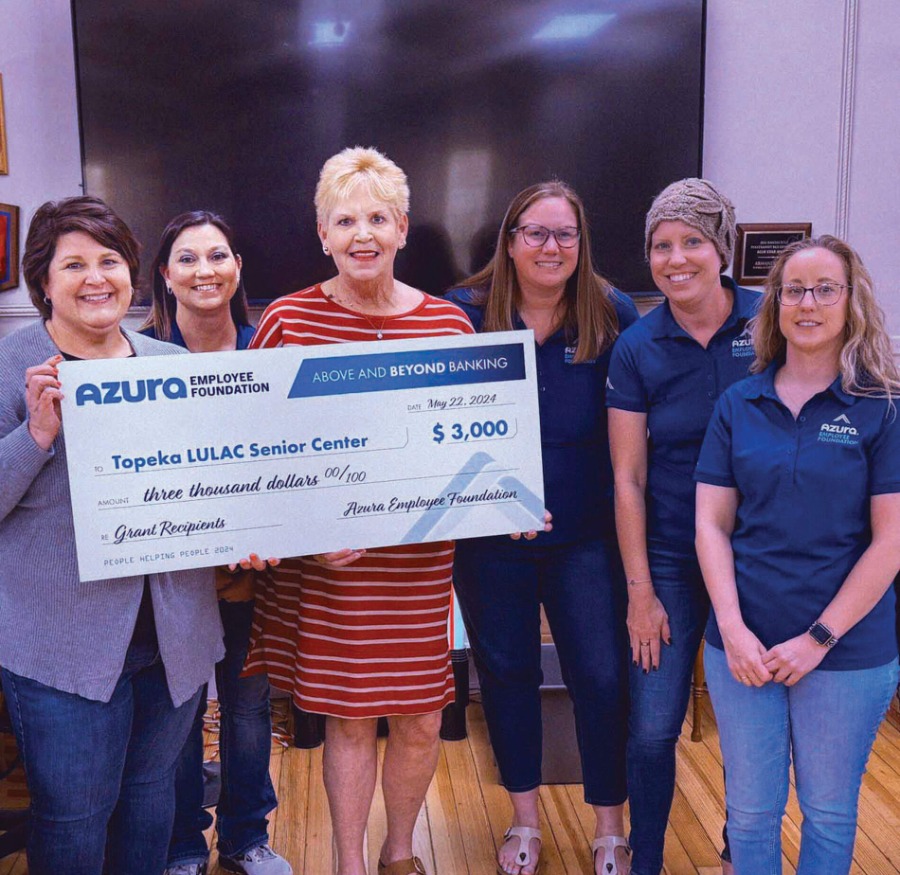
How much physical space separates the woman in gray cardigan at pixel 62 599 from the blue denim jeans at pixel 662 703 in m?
0.90

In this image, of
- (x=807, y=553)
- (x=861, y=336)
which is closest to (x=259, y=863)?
(x=807, y=553)

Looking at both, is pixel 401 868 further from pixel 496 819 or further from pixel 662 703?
pixel 662 703

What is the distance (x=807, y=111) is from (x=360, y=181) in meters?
2.17

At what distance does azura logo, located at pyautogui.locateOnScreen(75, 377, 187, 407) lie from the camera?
138cm

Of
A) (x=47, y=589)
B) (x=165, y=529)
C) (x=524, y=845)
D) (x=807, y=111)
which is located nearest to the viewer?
(x=47, y=589)

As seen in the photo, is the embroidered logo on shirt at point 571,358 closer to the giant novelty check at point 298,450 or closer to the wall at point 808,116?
the giant novelty check at point 298,450

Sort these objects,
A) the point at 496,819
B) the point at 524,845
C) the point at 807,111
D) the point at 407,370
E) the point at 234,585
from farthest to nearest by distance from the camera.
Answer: the point at 807,111, the point at 496,819, the point at 524,845, the point at 234,585, the point at 407,370

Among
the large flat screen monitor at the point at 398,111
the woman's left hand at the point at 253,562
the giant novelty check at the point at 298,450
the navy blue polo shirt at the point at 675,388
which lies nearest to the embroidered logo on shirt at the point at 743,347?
the navy blue polo shirt at the point at 675,388

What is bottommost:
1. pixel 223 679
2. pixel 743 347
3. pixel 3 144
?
pixel 223 679

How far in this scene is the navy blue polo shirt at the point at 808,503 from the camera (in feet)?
4.64

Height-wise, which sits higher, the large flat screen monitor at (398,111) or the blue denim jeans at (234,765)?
the large flat screen monitor at (398,111)

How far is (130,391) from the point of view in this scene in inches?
56.3

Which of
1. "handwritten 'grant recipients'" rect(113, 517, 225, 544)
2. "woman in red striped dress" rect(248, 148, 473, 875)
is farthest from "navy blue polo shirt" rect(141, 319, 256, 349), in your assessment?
"handwritten 'grant recipients'" rect(113, 517, 225, 544)

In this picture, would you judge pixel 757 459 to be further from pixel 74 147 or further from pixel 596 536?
pixel 74 147
